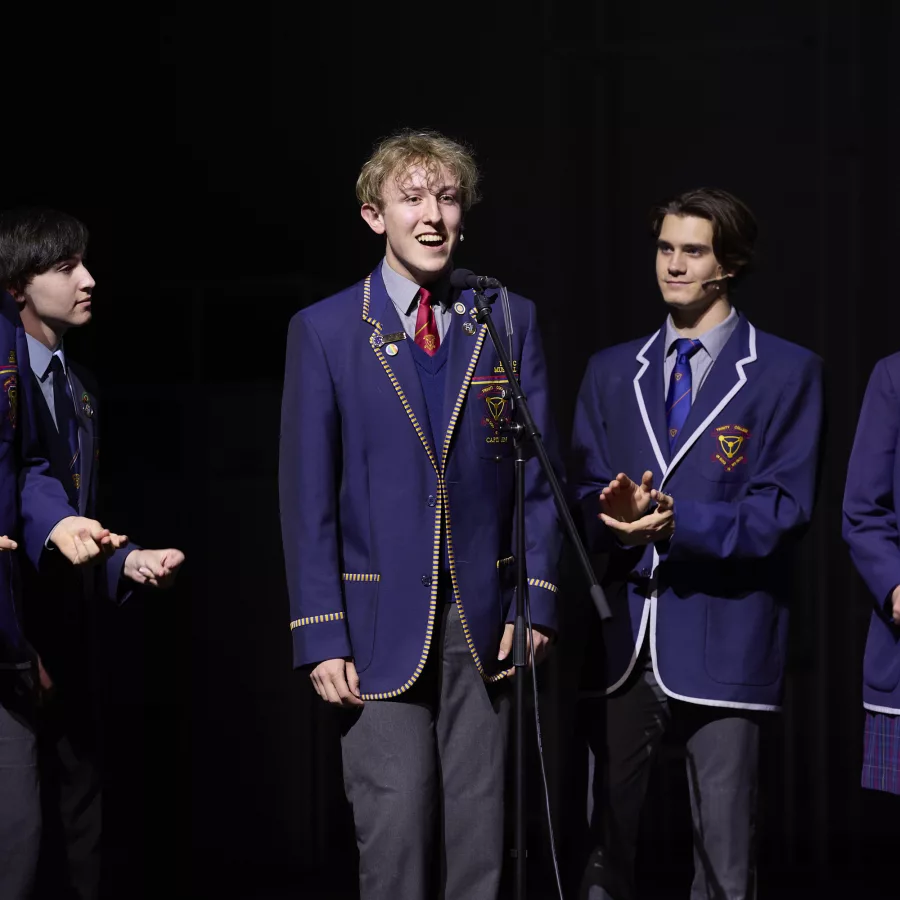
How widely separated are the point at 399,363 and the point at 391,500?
277mm

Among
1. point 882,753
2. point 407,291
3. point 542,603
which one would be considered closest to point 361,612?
point 542,603

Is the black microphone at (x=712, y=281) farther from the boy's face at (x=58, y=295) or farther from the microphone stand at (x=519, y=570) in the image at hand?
the boy's face at (x=58, y=295)

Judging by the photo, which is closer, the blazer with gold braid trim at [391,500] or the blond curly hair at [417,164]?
the blazer with gold braid trim at [391,500]

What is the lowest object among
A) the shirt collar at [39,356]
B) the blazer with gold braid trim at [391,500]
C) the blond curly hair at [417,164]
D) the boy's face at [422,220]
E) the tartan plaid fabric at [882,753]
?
the tartan plaid fabric at [882,753]

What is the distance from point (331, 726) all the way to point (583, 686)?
1.52 m

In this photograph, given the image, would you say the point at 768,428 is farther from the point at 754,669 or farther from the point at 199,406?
the point at 199,406

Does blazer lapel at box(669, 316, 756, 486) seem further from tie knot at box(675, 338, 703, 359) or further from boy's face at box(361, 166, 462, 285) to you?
boy's face at box(361, 166, 462, 285)

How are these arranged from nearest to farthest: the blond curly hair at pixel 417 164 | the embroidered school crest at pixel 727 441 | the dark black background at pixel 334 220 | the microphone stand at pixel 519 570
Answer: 1. the microphone stand at pixel 519 570
2. the blond curly hair at pixel 417 164
3. the embroidered school crest at pixel 727 441
4. the dark black background at pixel 334 220

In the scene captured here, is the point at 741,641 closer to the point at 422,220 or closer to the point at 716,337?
the point at 716,337

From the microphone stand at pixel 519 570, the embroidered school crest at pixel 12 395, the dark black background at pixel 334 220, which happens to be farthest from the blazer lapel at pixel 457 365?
the dark black background at pixel 334 220

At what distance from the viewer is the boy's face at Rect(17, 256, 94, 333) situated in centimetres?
387

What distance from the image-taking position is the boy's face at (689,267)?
3.76 meters

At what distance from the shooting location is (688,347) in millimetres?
3770

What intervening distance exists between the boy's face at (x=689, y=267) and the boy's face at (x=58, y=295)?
1.33m
